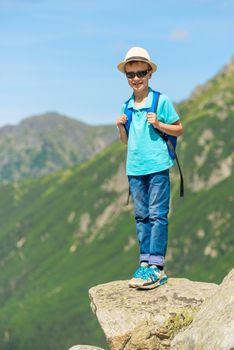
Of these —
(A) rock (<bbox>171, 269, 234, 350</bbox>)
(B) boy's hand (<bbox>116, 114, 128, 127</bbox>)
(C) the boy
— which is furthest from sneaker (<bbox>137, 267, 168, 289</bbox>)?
(B) boy's hand (<bbox>116, 114, 128, 127</bbox>)

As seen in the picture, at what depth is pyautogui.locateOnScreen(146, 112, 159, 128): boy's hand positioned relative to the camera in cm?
1709

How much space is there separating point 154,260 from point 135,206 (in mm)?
1843

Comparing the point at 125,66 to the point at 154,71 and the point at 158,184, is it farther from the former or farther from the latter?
the point at 158,184

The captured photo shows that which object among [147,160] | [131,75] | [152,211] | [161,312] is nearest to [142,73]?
[131,75]

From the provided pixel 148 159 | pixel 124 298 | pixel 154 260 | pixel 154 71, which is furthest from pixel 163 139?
pixel 124 298

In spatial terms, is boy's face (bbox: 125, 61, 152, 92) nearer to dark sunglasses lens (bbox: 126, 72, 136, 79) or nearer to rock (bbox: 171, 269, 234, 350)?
dark sunglasses lens (bbox: 126, 72, 136, 79)

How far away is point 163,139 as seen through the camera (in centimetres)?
1788

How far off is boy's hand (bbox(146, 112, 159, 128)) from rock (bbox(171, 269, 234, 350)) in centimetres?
504

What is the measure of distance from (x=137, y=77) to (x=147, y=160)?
2608 millimetres

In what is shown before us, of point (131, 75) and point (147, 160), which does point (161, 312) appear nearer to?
point (147, 160)

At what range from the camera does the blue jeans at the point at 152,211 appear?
704 inches

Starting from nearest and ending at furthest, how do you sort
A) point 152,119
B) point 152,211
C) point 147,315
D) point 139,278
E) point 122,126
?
1. point 147,315
2. point 152,119
3. point 152,211
4. point 139,278
5. point 122,126

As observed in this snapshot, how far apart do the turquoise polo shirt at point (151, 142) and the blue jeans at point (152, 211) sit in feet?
0.96

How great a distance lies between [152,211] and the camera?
18.0 m
